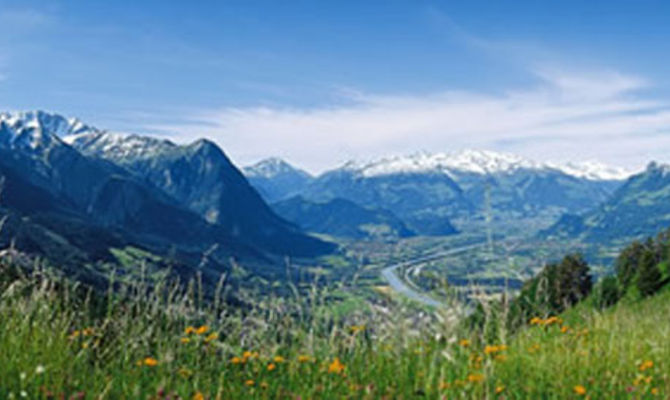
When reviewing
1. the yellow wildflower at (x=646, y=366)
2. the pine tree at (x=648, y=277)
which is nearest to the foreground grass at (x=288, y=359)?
the yellow wildflower at (x=646, y=366)

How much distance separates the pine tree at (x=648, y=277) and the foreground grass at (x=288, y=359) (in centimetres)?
9595

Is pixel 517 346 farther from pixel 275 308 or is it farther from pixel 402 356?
pixel 275 308

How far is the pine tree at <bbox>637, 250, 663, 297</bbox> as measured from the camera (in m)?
94.1

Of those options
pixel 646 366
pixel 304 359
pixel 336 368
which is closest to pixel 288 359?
pixel 304 359

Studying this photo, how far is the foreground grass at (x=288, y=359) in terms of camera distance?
5598mm

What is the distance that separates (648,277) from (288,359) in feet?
332

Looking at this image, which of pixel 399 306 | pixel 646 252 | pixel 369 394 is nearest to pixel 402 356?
pixel 399 306

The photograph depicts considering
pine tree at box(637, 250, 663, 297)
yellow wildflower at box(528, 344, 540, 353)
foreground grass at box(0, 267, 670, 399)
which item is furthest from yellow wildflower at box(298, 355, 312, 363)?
pine tree at box(637, 250, 663, 297)

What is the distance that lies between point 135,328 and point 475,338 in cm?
458

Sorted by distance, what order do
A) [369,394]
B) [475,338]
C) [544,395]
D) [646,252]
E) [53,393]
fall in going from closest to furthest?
[53,393]
[369,394]
[544,395]
[475,338]
[646,252]

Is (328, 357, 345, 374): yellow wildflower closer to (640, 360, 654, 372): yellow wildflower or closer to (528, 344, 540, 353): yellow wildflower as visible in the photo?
(528, 344, 540, 353): yellow wildflower

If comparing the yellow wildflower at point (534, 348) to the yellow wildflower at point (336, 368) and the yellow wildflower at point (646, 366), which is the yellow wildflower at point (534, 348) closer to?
the yellow wildflower at point (646, 366)

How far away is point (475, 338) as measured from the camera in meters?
8.55

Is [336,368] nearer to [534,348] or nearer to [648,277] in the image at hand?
[534,348]
